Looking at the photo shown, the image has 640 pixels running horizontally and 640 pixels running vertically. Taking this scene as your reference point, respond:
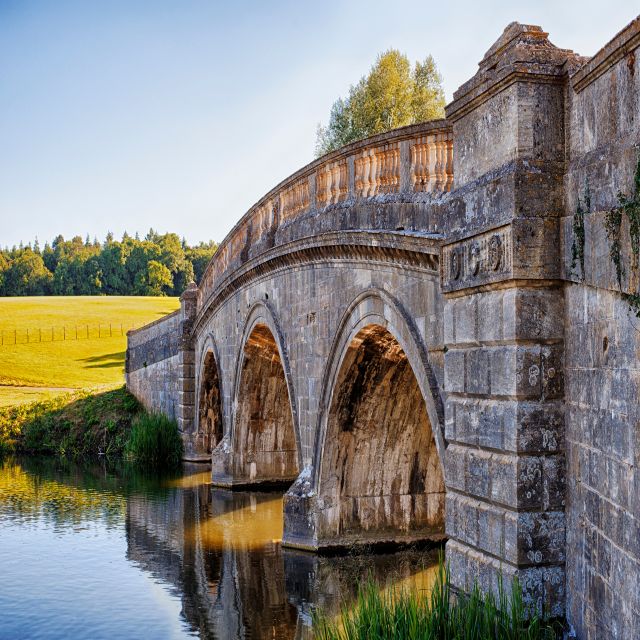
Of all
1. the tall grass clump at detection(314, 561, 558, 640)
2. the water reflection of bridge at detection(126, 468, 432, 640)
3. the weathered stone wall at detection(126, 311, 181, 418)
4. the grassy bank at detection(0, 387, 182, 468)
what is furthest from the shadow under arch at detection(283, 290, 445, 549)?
the weathered stone wall at detection(126, 311, 181, 418)

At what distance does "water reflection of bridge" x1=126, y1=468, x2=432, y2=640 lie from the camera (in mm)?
8195

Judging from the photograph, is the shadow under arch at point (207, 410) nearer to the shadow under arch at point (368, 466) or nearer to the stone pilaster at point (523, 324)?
the shadow under arch at point (368, 466)

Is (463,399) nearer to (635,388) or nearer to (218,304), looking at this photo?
(635,388)

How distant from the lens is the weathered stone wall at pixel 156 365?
801 inches

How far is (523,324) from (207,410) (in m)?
14.1

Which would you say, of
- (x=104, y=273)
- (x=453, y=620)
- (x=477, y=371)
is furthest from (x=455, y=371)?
(x=104, y=273)

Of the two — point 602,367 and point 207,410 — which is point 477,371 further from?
point 207,410

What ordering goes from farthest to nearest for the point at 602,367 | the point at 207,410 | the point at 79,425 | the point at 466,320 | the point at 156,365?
1. the point at 79,425
2. the point at 156,365
3. the point at 207,410
4. the point at 466,320
5. the point at 602,367

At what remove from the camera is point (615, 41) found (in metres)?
4.44

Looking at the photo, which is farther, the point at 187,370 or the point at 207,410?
the point at 187,370

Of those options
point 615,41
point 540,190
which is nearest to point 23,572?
point 540,190

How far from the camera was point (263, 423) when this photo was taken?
15.6 metres

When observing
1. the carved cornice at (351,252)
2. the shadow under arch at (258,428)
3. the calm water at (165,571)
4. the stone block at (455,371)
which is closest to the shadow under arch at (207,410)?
the shadow under arch at (258,428)

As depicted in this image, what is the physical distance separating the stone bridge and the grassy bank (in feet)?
36.7
